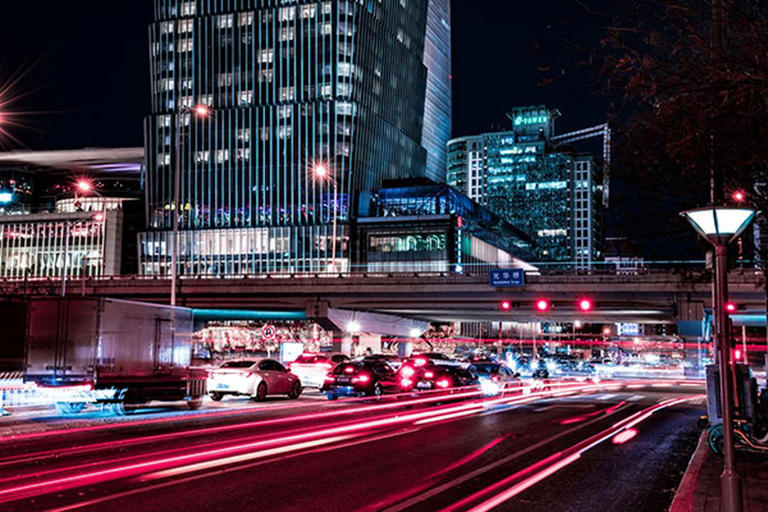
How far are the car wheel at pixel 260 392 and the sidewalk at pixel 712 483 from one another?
669 inches

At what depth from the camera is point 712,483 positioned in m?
11.5

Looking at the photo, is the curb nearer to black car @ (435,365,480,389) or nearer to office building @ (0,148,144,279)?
black car @ (435,365,480,389)

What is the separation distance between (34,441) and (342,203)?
334ft

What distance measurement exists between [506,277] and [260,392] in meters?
27.1

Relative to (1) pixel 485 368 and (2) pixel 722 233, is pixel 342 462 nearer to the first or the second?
(2) pixel 722 233

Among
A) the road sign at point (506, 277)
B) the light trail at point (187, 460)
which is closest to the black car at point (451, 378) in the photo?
the light trail at point (187, 460)

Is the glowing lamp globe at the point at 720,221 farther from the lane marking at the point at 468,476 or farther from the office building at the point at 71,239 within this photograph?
the office building at the point at 71,239

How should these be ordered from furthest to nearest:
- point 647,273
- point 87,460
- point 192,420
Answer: point 647,273 < point 192,420 < point 87,460

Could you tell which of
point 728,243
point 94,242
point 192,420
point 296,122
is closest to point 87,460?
point 192,420

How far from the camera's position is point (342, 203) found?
116875 mm

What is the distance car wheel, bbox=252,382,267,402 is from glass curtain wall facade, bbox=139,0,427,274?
85.5 metres

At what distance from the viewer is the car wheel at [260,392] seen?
2870 cm

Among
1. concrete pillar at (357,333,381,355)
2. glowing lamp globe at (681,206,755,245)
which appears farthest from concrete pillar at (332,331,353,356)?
glowing lamp globe at (681,206,755,245)

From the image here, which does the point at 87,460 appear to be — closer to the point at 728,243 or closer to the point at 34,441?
the point at 34,441
